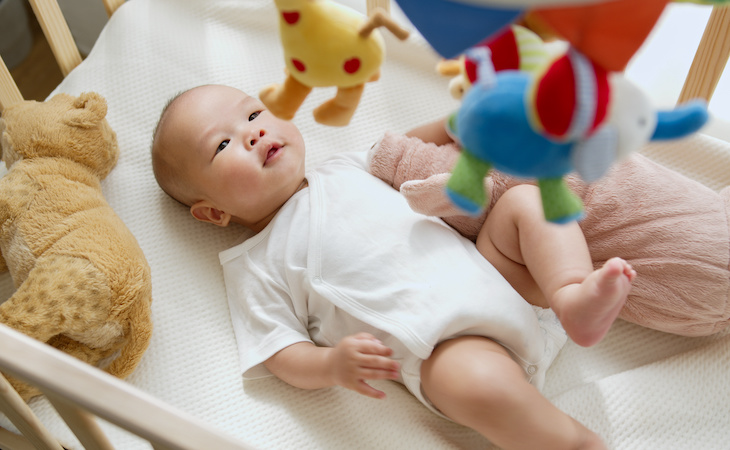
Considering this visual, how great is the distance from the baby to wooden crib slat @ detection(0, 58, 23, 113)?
33cm

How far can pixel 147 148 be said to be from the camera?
118cm

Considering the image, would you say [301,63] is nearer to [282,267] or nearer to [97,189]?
[282,267]

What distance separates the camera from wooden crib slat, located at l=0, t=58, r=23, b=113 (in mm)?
1116

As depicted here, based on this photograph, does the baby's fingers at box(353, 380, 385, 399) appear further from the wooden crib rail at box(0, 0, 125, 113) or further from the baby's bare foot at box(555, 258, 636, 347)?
the wooden crib rail at box(0, 0, 125, 113)

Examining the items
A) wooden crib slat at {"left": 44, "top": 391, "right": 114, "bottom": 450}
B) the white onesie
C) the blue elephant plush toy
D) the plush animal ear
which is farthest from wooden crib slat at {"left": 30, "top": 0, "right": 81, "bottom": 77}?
the blue elephant plush toy

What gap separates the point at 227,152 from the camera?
950 millimetres

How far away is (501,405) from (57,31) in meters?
1.04

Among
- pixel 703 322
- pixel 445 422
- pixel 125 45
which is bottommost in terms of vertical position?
pixel 445 422

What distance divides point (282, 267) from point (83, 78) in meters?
0.59

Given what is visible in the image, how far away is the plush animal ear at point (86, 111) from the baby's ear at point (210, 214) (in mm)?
210

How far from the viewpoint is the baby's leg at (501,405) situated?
761mm

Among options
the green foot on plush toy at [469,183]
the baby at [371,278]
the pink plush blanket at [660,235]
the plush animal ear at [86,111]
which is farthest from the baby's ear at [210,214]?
the green foot on plush toy at [469,183]

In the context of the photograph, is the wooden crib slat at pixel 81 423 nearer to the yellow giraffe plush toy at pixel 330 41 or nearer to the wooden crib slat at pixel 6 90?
the yellow giraffe plush toy at pixel 330 41

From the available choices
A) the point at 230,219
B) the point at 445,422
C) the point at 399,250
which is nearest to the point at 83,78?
the point at 230,219
